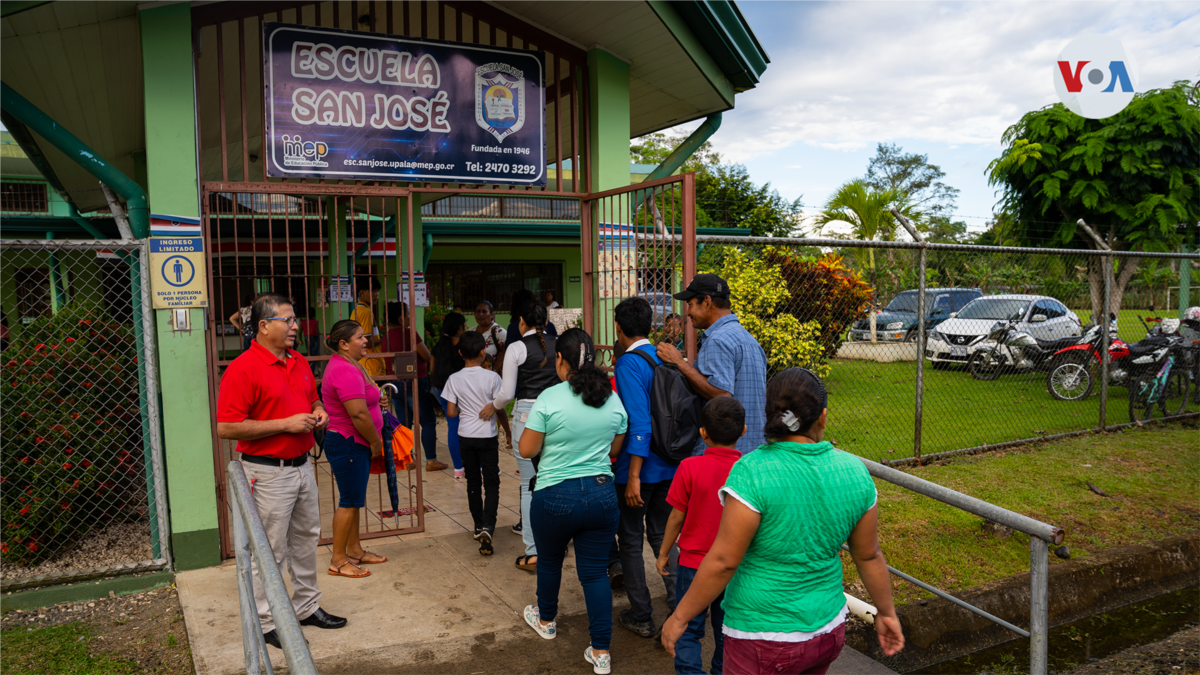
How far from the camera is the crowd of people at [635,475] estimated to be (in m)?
2.28

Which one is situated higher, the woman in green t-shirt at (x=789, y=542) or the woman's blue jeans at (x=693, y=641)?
the woman in green t-shirt at (x=789, y=542)

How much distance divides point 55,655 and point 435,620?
2.00 m

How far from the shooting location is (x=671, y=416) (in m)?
3.98

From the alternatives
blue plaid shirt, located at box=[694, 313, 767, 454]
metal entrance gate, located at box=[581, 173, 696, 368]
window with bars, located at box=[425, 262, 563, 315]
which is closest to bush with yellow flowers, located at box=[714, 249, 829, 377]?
metal entrance gate, located at box=[581, 173, 696, 368]

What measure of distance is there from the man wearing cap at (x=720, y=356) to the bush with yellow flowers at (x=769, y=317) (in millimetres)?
5727

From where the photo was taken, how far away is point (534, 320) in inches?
204

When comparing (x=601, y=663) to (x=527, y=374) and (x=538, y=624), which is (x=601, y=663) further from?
(x=527, y=374)

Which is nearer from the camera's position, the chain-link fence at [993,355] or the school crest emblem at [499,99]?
the school crest emblem at [499,99]

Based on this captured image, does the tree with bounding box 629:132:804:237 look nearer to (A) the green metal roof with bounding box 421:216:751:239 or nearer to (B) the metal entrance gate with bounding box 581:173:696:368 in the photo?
(A) the green metal roof with bounding box 421:216:751:239

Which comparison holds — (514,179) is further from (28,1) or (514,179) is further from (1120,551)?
(1120,551)

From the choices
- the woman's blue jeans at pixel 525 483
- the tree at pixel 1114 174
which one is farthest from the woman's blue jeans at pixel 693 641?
the tree at pixel 1114 174

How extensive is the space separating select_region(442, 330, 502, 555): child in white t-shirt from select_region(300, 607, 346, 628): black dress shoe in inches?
50.9

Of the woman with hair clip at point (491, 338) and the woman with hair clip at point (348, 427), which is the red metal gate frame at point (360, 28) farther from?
the woman with hair clip at point (491, 338)

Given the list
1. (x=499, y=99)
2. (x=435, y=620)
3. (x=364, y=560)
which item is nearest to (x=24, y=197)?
(x=499, y=99)
